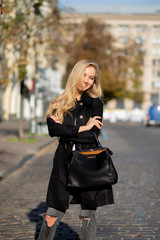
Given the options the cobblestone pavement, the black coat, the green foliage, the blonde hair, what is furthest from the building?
the black coat

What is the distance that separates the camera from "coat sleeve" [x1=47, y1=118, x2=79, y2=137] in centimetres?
376

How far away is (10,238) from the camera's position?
204 inches

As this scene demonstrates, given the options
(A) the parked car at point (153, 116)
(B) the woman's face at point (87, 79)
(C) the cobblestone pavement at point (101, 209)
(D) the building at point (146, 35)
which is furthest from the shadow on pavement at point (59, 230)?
(D) the building at point (146, 35)

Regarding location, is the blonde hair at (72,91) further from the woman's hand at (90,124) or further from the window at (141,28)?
the window at (141,28)

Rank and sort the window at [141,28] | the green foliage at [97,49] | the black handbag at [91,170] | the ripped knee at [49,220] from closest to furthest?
1. the black handbag at [91,170]
2. the ripped knee at [49,220]
3. the green foliage at [97,49]
4. the window at [141,28]

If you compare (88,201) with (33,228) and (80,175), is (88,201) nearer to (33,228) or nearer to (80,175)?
(80,175)

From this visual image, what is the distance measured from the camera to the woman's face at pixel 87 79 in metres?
3.91

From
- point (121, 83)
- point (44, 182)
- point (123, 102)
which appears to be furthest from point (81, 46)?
point (123, 102)

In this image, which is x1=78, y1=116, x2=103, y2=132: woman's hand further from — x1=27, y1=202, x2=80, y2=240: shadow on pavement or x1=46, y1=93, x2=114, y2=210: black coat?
x1=27, y1=202, x2=80, y2=240: shadow on pavement

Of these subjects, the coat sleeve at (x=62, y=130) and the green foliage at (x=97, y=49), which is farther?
the green foliage at (x=97, y=49)

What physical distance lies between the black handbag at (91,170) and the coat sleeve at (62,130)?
0.19m

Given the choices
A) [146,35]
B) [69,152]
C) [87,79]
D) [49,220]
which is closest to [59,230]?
[49,220]

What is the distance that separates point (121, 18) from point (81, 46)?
7238 centimetres

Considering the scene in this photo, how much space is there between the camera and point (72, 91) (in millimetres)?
3930
